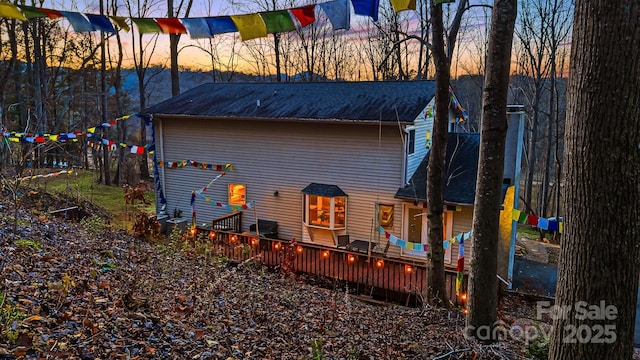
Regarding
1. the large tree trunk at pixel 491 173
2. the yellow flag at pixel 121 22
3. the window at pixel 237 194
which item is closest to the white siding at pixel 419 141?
the window at pixel 237 194

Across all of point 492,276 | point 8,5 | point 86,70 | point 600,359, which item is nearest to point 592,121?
point 600,359

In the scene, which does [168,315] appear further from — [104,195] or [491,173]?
[104,195]

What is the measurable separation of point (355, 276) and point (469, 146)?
676 centimetres

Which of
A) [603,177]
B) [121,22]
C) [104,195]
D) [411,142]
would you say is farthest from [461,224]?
[104,195]

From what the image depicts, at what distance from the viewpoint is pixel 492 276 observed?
17.6ft

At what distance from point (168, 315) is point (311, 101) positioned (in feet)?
35.8

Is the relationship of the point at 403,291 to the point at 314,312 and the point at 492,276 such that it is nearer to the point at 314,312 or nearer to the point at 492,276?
the point at 314,312

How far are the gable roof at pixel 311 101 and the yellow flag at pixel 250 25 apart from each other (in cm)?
599

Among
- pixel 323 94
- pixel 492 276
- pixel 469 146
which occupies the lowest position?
pixel 492 276

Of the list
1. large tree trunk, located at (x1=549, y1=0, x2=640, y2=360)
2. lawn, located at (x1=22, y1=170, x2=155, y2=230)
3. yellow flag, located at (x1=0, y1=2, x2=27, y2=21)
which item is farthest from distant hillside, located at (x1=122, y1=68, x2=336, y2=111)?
large tree trunk, located at (x1=549, y1=0, x2=640, y2=360)

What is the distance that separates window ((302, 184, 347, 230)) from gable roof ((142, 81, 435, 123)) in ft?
7.87

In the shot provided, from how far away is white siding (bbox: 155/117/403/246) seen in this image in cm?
1314

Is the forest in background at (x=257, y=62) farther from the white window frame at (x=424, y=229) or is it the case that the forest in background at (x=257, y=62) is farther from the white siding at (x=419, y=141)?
the white window frame at (x=424, y=229)

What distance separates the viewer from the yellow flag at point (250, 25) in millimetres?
6648
